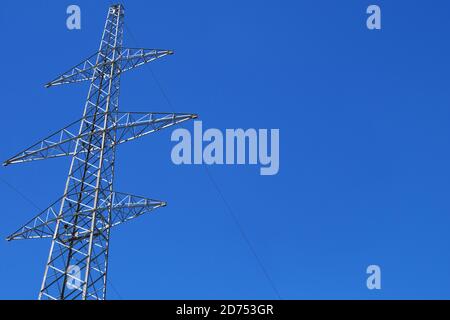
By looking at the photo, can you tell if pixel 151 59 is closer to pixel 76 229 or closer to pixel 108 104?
pixel 108 104

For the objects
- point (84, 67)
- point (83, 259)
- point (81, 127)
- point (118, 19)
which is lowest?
point (83, 259)

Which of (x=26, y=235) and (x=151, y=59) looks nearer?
(x=26, y=235)

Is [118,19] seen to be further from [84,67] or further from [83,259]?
[83,259]
